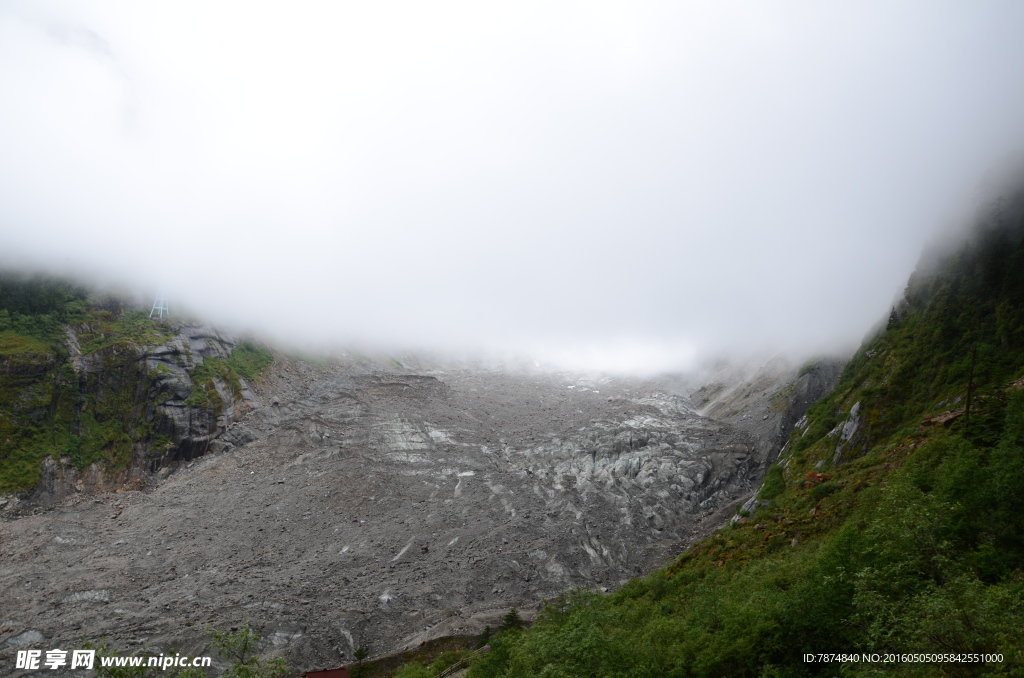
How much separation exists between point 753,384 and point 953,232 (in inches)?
1897

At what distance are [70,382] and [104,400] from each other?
4711 mm

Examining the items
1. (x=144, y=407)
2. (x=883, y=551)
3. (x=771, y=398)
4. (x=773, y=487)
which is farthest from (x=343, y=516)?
(x=771, y=398)

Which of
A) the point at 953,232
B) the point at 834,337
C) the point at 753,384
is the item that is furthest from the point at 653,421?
the point at 953,232

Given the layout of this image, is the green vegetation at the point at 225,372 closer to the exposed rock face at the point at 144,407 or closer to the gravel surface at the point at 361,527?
the exposed rock face at the point at 144,407

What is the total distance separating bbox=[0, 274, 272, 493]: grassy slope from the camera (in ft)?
213

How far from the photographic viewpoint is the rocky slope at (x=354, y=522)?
42312mm

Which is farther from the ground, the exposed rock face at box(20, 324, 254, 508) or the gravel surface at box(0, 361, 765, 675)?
the exposed rock face at box(20, 324, 254, 508)

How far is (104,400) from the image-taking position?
74875 mm

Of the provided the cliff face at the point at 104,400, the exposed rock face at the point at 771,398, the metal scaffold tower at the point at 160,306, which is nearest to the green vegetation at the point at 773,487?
the exposed rock face at the point at 771,398

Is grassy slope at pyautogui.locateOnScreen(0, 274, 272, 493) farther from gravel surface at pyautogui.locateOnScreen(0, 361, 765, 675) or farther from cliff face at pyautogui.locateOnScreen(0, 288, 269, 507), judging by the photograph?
gravel surface at pyautogui.locateOnScreen(0, 361, 765, 675)

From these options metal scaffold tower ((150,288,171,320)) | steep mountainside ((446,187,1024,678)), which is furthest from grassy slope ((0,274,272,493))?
steep mountainside ((446,187,1024,678))

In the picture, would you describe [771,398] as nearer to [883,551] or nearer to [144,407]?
[883,551]

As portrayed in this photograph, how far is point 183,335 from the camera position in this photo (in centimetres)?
9062

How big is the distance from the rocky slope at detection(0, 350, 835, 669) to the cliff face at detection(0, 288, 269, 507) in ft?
3.82
